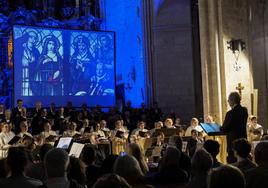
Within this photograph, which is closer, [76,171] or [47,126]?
[76,171]

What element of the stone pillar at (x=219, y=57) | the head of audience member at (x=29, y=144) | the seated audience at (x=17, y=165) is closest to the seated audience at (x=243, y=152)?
the seated audience at (x=17, y=165)

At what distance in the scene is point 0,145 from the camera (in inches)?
513

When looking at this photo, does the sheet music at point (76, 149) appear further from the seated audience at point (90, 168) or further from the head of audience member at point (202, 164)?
the head of audience member at point (202, 164)

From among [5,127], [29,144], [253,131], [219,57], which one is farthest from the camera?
[219,57]

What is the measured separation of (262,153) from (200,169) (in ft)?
1.98

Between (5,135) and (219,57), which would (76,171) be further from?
(219,57)

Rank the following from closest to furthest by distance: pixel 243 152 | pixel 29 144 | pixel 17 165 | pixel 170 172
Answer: pixel 17 165, pixel 243 152, pixel 170 172, pixel 29 144

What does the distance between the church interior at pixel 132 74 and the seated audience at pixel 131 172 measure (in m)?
3.46

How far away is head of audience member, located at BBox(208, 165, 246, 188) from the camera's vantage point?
283 cm

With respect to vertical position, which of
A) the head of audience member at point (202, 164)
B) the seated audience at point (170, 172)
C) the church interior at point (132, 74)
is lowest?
the seated audience at point (170, 172)

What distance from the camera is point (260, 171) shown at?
4.27 meters

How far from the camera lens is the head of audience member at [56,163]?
13.7ft

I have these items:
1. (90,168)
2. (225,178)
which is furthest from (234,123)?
(225,178)

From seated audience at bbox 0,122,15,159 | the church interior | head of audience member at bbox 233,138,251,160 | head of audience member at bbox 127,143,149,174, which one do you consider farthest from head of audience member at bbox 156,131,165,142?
head of audience member at bbox 233,138,251,160
